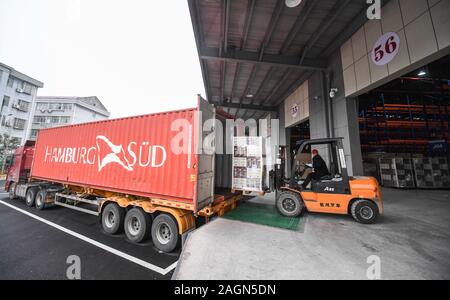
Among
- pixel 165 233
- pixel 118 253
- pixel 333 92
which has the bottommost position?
pixel 118 253

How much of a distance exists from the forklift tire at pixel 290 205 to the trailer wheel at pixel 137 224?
3.98 metres

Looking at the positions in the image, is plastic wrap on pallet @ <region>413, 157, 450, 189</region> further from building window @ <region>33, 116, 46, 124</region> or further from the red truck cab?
building window @ <region>33, 116, 46, 124</region>

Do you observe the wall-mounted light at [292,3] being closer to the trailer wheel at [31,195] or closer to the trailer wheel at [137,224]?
the trailer wheel at [137,224]

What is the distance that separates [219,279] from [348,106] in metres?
8.95

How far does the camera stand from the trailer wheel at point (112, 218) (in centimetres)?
506

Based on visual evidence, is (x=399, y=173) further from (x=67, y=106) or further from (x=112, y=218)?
(x=67, y=106)

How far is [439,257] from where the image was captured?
129 inches

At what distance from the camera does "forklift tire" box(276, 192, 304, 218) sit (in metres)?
5.45

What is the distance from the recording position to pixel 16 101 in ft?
93.5

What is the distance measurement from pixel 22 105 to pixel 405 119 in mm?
53673

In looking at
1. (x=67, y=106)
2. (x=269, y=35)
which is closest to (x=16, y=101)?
(x=67, y=106)

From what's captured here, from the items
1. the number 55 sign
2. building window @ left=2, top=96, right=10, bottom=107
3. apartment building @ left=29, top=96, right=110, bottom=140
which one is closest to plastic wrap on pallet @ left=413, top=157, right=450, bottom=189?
the number 55 sign

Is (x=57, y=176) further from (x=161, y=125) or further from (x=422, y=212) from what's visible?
(x=422, y=212)

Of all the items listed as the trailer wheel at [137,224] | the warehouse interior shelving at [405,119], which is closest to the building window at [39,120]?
the trailer wheel at [137,224]
